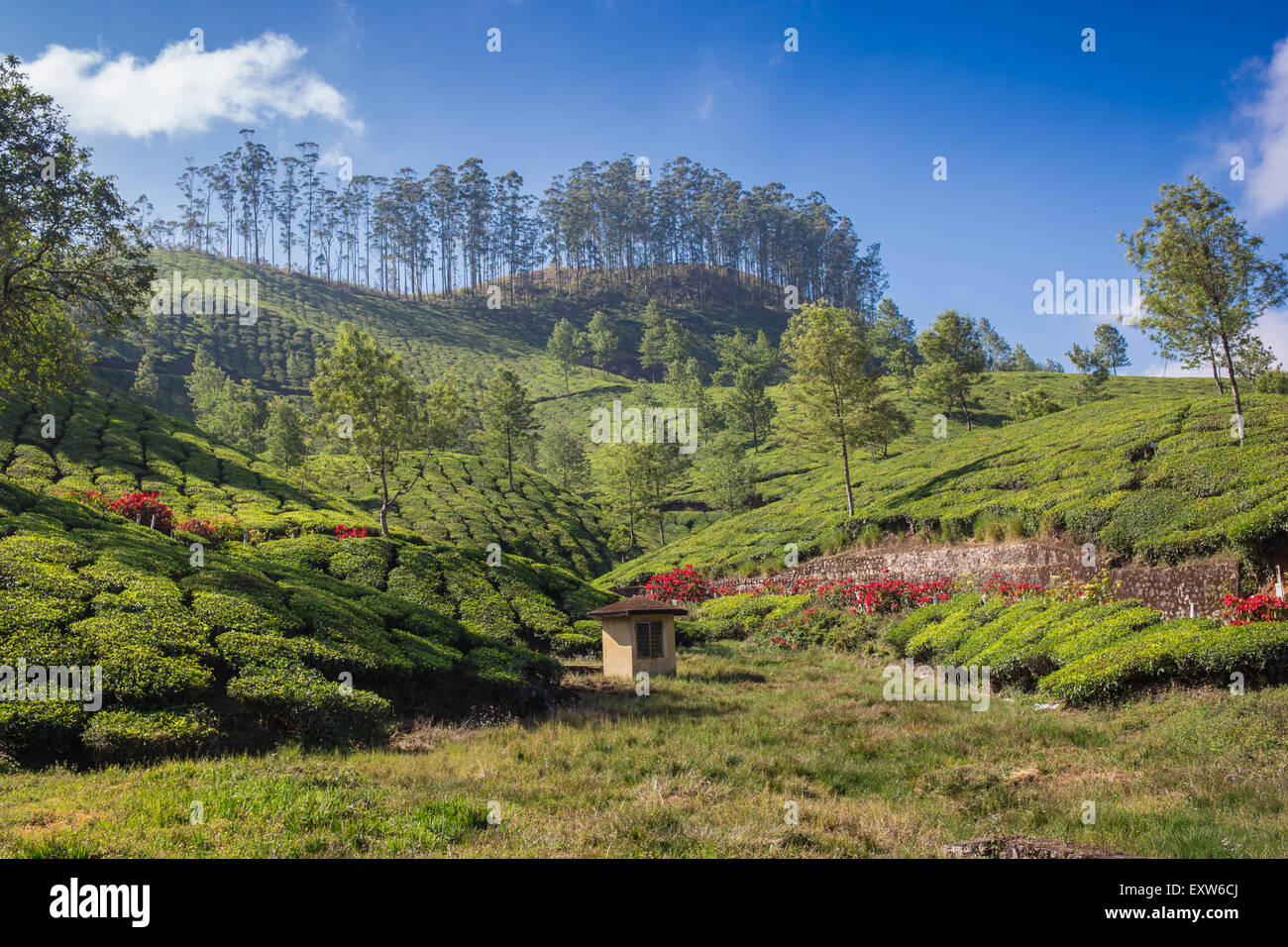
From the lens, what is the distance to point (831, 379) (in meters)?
38.7

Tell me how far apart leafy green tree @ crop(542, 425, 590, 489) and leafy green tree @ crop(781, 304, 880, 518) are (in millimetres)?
32852

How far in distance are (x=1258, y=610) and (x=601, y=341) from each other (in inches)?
4102

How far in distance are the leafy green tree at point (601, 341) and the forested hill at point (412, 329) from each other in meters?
2.47

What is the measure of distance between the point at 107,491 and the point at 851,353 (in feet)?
122

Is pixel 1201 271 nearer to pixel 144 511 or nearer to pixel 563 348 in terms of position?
pixel 144 511

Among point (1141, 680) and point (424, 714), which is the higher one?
point (1141, 680)

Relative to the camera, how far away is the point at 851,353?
3844 cm

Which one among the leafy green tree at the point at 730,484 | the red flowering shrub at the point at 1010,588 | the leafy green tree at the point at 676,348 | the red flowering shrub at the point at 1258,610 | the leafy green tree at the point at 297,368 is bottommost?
the red flowering shrub at the point at 1010,588

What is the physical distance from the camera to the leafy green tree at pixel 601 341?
112875mm

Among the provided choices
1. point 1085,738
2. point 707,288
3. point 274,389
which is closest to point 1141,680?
point 1085,738

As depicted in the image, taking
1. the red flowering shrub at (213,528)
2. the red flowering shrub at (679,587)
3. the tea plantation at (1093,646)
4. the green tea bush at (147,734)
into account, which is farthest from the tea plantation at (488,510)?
the green tea bush at (147,734)

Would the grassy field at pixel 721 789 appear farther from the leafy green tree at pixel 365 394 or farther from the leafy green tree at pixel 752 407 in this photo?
A: the leafy green tree at pixel 752 407

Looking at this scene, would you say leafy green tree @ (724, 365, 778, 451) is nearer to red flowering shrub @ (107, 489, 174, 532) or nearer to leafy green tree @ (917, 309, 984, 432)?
leafy green tree @ (917, 309, 984, 432)

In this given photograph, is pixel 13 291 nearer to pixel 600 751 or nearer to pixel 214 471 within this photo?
pixel 214 471
